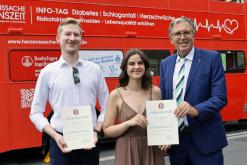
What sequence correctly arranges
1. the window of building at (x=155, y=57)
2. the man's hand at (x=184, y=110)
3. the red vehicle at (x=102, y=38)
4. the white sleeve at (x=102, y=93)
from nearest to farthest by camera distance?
the man's hand at (x=184, y=110) < the white sleeve at (x=102, y=93) < the red vehicle at (x=102, y=38) < the window of building at (x=155, y=57)

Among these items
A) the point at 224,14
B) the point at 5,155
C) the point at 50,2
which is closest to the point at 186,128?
the point at 50,2

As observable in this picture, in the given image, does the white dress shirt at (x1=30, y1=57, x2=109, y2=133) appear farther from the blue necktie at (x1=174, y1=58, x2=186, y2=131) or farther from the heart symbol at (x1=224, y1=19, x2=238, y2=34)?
the heart symbol at (x1=224, y1=19, x2=238, y2=34)

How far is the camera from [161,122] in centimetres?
291

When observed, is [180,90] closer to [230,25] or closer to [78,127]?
[78,127]

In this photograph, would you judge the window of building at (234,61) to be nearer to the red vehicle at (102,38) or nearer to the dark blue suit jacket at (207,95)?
the red vehicle at (102,38)

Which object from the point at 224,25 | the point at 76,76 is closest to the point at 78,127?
the point at 76,76

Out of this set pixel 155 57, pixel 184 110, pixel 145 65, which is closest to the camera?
pixel 184 110

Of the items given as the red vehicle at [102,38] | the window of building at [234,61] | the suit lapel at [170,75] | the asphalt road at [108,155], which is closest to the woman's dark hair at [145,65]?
the suit lapel at [170,75]

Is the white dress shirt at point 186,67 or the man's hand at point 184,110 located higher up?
the white dress shirt at point 186,67

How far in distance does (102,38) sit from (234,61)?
3989 millimetres

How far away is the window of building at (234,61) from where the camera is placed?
10.4 metres

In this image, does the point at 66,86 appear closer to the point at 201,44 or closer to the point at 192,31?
the point at 192,31

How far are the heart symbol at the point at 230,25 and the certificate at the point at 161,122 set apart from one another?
807 centimetres

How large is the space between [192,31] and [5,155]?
655 centimetres
